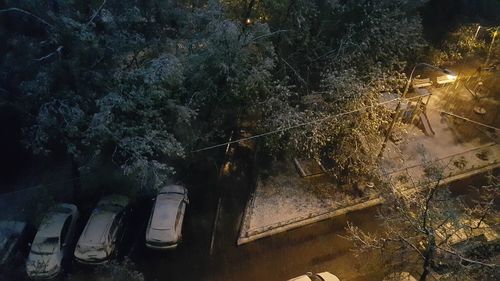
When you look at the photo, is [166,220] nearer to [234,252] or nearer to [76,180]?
[234,252]

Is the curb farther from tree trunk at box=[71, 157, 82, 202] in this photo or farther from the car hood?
tree trunk at box=[71, 157, 82, 202]

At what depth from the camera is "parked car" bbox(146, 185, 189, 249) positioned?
53.3ft

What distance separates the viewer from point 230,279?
1598cm

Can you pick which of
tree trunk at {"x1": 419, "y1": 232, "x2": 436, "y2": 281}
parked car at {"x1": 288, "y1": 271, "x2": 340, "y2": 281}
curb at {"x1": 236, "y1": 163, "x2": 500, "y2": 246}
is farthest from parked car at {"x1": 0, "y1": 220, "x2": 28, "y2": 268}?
tree trunk at {"x1": 419, "y1": 232, "x2": 436, "y2": 281}

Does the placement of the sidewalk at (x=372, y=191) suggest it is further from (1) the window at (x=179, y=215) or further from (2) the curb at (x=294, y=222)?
(1) the window at (x=179, y=215)

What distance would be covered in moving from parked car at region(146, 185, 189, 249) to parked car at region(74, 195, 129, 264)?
1255 millimetres

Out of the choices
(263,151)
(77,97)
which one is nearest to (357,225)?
(263,151)

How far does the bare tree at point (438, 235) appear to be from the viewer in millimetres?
13227

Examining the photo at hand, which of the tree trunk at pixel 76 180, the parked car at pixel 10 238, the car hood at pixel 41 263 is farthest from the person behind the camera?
the tree trunk at pixel 76 180

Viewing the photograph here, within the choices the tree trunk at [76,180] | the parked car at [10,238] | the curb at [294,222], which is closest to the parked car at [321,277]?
the curb at [294,222]

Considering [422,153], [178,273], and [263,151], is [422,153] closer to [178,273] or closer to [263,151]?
[263,151]

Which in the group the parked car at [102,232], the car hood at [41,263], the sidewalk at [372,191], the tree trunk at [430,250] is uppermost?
the sidewalk at [372,191]

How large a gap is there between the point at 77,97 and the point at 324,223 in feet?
38.1

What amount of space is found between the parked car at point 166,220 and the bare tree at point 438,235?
7.04m
